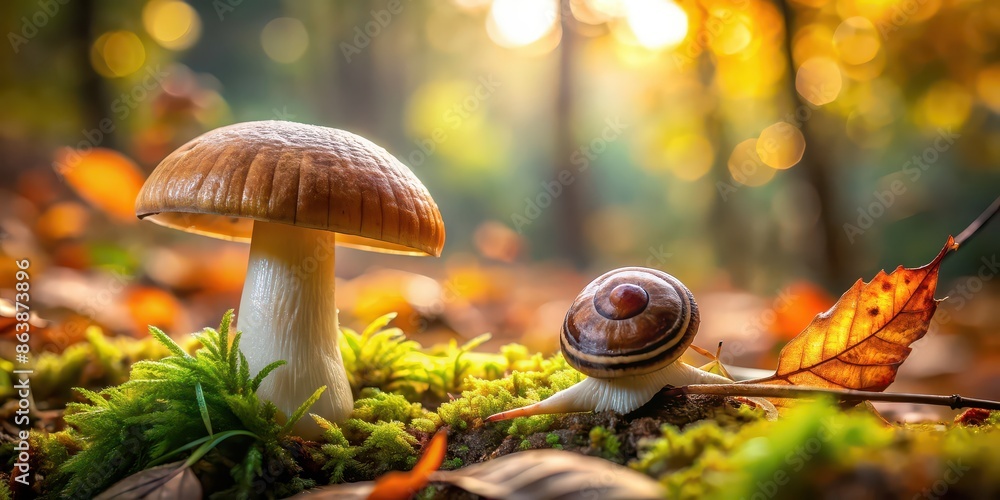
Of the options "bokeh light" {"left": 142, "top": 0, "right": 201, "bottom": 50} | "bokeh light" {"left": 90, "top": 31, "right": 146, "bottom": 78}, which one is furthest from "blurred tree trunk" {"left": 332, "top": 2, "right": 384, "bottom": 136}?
"bokeh light" {"left": 90, "top": 31, "right": 146, "bottom": 78}

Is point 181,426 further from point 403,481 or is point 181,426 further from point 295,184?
point 403,481

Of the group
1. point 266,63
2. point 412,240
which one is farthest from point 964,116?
point 266,63

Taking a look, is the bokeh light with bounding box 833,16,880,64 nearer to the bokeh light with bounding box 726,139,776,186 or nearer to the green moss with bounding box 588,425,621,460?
the bokeh light with bounding box 726,139,776,186

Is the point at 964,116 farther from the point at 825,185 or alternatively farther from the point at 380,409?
the point at 380,409

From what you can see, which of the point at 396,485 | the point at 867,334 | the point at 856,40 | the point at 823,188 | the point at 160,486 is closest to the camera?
the point at 396,485

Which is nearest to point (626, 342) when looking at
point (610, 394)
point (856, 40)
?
point (610, 394)

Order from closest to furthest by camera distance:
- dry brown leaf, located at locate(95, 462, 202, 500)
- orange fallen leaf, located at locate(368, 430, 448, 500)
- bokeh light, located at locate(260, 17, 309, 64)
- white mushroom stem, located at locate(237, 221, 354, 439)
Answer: orange fallen leaf, located at locate(368, 430, 448, 500) → dry brown leaf, located at locate(95, 462, 202, 500) → white mushroom stem, located at locate(237, 221, 354, 439) → bokeh light, located at locate(260, 17, 309, 64)
